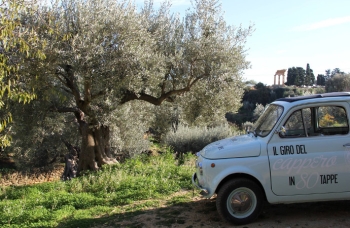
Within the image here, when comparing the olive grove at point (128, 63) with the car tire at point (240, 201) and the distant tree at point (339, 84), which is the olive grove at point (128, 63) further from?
the distant tree at point (339, 84)

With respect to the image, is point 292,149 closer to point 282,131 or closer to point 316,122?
point 282,131

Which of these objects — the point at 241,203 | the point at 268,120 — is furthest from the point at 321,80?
the point at 241,203

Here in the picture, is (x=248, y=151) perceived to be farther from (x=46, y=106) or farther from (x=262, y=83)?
(x=262, y=83)

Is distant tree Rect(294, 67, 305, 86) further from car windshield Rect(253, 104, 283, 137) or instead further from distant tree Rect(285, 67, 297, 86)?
car windshield Rect(253, 104, 283, 137)

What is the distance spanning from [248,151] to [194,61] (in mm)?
5653

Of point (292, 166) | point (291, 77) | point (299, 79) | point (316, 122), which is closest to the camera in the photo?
point (292, 166)

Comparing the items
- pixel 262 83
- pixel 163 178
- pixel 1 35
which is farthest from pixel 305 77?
pixel 1 35

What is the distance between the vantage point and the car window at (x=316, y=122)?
5527 mm

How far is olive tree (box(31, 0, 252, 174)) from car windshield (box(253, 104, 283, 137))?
4.16 m

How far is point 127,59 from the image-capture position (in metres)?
9.19

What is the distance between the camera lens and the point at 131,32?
31.2ft

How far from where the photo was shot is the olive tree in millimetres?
8992

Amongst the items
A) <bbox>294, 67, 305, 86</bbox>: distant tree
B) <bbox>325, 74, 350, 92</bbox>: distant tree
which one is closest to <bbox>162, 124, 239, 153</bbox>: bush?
<bbox>325, 74, 350, 92</bbox>: distant tree

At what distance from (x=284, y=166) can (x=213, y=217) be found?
148cm
